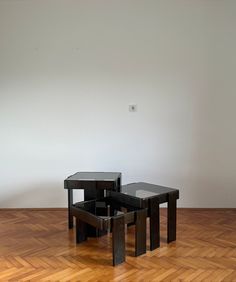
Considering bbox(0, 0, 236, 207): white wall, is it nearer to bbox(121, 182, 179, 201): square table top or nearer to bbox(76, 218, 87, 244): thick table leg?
bbox(121, 182, 179, 201): square table top

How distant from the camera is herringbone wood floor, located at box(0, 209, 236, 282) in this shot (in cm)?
235

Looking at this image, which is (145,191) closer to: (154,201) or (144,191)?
(144,191)

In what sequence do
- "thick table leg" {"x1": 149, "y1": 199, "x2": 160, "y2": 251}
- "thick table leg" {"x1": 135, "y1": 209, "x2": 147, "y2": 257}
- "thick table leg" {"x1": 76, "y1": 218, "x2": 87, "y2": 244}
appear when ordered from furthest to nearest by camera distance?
"thick table leg" {"x1": 76, "y1": 218, "x2": 87, "y2": 244}
"thick table leg" {"x1": 149, "y1": 199, "x2": 160, "y2": 251}
"thick table leg" {"x1": 135, "y1": 209, "x2": 147, "y2": 257}

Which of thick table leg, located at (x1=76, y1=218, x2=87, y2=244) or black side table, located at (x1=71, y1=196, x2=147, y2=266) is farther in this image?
thick table leg, located at (x1=76, y1=218, x2=87, y2=244)

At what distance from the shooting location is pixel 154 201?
2.83 m

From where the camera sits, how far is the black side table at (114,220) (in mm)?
2512

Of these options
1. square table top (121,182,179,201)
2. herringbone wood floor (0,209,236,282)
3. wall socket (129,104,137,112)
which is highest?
wall socket (129,104,137,112)

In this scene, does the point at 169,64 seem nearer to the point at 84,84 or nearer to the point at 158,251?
the point at 84,84

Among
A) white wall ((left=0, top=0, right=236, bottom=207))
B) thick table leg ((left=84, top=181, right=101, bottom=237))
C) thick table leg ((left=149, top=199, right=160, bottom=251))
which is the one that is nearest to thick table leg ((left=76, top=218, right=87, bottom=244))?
thick table leg ((left=84, top=181, right=101, bottom=237))

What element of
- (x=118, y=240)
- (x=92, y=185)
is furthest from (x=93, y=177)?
(x=118, y=240)

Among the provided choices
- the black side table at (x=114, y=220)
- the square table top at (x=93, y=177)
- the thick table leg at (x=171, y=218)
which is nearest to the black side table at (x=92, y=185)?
the square table top at (x=93, y=177)

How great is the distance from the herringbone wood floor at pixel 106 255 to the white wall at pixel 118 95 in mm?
612

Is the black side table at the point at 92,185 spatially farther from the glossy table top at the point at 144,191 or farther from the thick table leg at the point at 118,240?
the thick table leg at the point at 118,240

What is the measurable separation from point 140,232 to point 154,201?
1.01 ft
